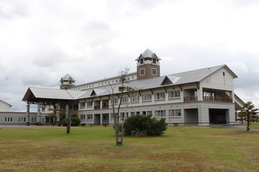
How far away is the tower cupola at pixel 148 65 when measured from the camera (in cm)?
6594

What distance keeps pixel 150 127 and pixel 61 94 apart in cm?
5191

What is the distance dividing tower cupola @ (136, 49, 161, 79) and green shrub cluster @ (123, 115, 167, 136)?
42473mm

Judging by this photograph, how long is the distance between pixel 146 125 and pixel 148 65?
44395 mm

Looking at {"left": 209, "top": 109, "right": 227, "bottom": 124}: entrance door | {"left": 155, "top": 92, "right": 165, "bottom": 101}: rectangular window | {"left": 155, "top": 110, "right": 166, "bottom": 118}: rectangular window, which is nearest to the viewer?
{"left": 155, "top": 110, "right": 166, "bottom": 118}: rectangular window

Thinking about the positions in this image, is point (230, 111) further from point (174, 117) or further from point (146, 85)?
point (146, 85)

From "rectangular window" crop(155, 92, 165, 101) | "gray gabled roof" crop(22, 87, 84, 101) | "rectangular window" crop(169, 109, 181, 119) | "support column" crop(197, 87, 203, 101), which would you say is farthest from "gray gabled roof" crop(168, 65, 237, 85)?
"gray gabled roof" crop(22, 87, 84, 101)

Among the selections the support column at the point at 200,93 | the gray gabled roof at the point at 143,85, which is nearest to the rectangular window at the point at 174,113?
the support column at the point at 200,93

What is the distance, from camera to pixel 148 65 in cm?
6600

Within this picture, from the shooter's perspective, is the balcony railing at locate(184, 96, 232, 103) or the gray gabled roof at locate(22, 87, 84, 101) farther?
the gray gabled roof at locate(22, 87, 84, 101)

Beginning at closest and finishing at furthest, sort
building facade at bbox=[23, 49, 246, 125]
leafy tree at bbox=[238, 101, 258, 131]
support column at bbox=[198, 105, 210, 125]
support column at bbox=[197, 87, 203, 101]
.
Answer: leafy tree at bbox=[238, 101, 258, 131] → support column at bbox=[198, 105, 210, 125] → support column at bbox=[197, 87, 203, 101] → building facade at bbox=[23, 49, 246, 125]

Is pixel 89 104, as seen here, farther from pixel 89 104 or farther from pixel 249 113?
pixel 249 113

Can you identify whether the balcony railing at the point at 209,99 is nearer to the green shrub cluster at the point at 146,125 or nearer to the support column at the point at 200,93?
the support column at the point at 200,93

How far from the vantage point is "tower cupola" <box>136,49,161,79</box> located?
65938 mm

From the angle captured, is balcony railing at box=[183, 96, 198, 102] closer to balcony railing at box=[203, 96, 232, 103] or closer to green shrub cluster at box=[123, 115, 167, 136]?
balcony railing at box=[203, 96, 232, 103]
